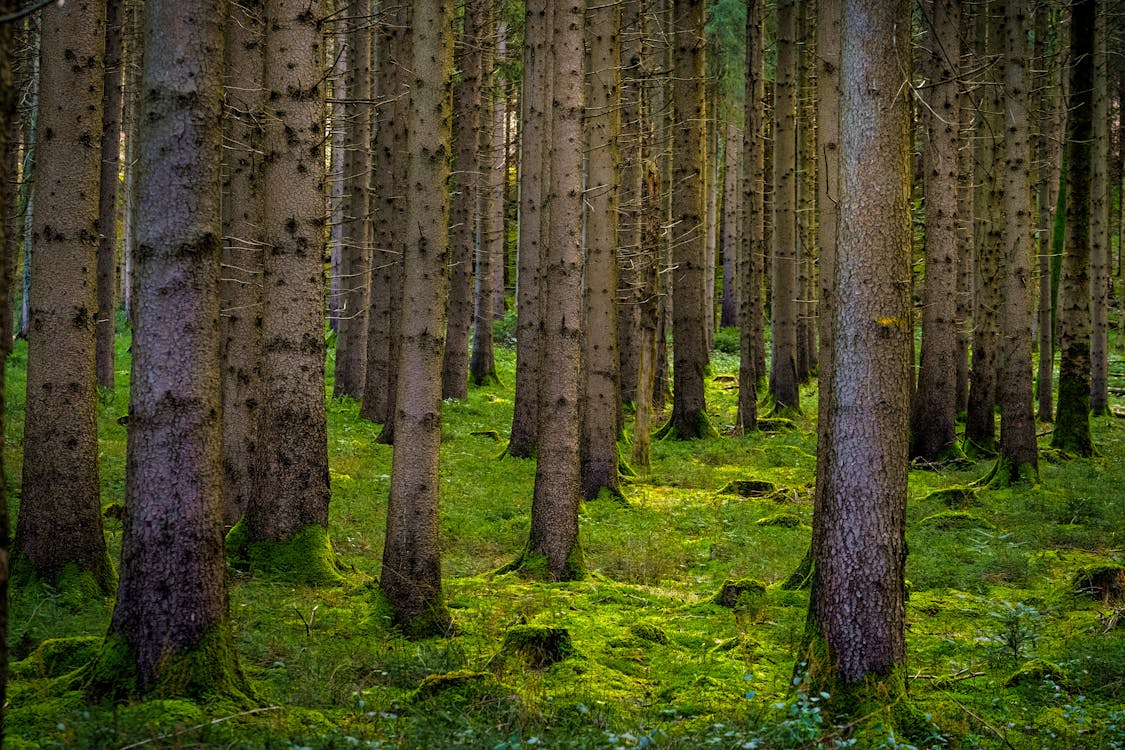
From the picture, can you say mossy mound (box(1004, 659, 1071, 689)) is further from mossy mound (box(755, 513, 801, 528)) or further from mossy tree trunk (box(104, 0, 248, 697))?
mossy mound (box(755, 513, 801, 528))

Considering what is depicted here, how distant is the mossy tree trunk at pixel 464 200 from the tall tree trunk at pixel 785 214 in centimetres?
624

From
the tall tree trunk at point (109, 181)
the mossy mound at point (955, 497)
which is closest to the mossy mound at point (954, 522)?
the mossy mound at point (955, 497)

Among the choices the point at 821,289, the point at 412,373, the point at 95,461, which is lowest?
the point at 95,461

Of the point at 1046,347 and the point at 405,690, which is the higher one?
the point at 1046,347

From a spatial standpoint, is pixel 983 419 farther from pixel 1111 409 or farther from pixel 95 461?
pixel 95 461

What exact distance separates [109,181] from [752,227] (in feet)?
44.4

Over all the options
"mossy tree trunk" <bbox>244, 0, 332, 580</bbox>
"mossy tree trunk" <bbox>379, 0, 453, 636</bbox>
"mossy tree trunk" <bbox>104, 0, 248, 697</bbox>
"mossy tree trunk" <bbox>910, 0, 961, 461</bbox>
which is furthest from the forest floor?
"mossy tree trunk" <bbox>910, 0, 961, 461</bbox>

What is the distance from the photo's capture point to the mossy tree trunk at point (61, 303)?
23.2ft

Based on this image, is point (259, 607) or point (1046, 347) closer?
point (259, 607)

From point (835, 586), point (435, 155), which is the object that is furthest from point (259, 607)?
point (835, 586)

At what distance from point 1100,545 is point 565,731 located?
8.36 m

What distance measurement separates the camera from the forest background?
16.5 feet

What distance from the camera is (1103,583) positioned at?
8391mm

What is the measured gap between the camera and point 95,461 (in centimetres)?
730
